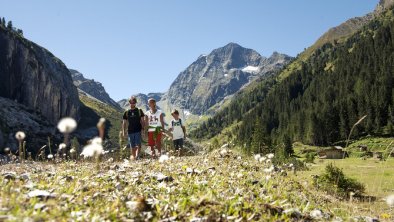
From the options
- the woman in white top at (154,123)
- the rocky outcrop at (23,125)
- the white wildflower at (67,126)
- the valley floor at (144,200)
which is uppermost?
the rocky outcrop at (23,125)

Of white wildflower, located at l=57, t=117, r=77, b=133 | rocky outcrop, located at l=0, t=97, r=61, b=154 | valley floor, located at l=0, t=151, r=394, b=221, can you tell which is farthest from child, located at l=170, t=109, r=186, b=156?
→ rocky outcrop, located at l=0, t=97, r=61, b=154

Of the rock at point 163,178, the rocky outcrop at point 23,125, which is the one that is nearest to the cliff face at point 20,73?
the rocky outcrop at point 23,125

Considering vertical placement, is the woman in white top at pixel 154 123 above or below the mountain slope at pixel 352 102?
below

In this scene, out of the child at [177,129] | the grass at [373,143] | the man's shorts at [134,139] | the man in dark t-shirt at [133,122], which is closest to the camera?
the man in dark t-shirt at [133,122]

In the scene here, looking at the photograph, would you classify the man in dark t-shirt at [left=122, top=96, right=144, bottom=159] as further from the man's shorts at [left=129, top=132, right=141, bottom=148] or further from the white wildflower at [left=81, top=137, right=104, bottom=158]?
the white wildflower at [left=81, top=137, right=104, bottom=158]

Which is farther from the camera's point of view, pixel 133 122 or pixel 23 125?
pixel 23 125

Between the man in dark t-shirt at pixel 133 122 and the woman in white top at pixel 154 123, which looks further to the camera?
the woman in white top at pixel 154 123

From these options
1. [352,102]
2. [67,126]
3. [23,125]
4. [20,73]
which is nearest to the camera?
[67,126]

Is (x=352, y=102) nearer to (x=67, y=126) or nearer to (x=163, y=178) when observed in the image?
(x=163, y=178)

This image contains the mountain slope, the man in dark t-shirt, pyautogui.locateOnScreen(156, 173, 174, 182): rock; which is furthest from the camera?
the mountain slope

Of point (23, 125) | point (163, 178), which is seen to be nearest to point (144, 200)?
point (163, 178)

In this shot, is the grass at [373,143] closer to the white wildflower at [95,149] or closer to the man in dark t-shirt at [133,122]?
the man in dark t-shirt at [133,122]

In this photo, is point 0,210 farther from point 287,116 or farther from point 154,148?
point 287,116

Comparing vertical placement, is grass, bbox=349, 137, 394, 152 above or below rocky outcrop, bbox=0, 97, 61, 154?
below
